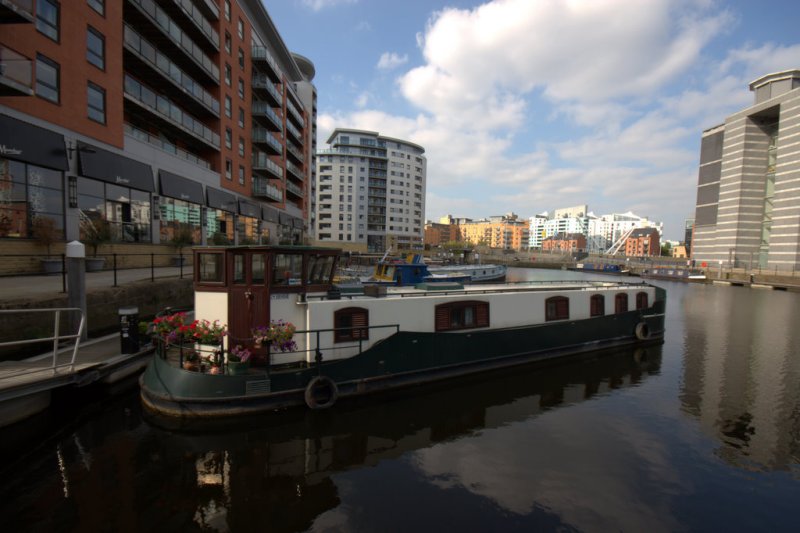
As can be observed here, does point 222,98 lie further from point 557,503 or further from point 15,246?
point 557,503

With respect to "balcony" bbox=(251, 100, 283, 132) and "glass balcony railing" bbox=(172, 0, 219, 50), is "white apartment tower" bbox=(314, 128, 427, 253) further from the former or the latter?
"glass balcony railing" bbox=(172, 0, 219, 50)

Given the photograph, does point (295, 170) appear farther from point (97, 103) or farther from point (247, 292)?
point (247, 292)

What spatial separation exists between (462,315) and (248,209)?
3366 centimetres

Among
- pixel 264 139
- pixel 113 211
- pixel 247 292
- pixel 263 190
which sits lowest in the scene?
pixel 247 292

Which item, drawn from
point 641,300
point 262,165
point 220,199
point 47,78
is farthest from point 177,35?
point 641,300

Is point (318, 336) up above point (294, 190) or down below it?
below

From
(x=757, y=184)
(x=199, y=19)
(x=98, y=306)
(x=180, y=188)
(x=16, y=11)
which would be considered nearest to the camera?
(x=98, y=306)

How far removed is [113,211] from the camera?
23.0 m

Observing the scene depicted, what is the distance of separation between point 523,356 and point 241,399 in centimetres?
1018

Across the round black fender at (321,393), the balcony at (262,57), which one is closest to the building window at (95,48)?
the balcony at (262,57)

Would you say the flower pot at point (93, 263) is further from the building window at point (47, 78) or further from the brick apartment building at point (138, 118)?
the building window at point (47, 78)

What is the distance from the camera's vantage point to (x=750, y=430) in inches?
394

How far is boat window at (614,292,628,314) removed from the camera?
18000mm

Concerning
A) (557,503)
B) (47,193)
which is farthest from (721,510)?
(47,193)
